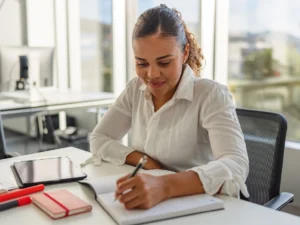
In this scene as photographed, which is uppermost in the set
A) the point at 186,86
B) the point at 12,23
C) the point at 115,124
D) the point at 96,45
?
the point at 12,23

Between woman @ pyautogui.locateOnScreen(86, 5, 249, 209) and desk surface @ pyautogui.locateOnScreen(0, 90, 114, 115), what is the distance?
1.61 metres

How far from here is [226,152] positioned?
1166 mm

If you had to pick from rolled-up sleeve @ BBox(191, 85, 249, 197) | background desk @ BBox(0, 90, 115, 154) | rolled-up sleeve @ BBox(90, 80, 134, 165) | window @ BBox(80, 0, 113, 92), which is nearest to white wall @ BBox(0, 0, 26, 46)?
window @ BBox(80, 0, 113, 92)

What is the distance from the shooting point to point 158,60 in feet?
4.04

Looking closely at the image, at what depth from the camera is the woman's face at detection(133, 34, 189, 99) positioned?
122cm

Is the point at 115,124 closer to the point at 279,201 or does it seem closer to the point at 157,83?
the point at 157,83

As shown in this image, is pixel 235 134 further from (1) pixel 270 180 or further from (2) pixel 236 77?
(2) pixel 236 77

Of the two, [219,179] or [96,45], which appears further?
[96,45]

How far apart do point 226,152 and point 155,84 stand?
1.10 feet

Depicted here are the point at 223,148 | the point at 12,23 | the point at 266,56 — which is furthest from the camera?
the point at 12,23

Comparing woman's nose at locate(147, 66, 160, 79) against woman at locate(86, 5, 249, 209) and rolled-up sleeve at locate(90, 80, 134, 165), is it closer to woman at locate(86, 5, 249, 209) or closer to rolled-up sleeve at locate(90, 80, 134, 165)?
woman at locate(86, 5, 249, 209)

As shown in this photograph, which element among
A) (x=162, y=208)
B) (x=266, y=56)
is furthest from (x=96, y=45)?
(x=162, y=208)

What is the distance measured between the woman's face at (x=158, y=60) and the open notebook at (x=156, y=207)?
0.40m

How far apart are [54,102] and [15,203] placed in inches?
83.7
